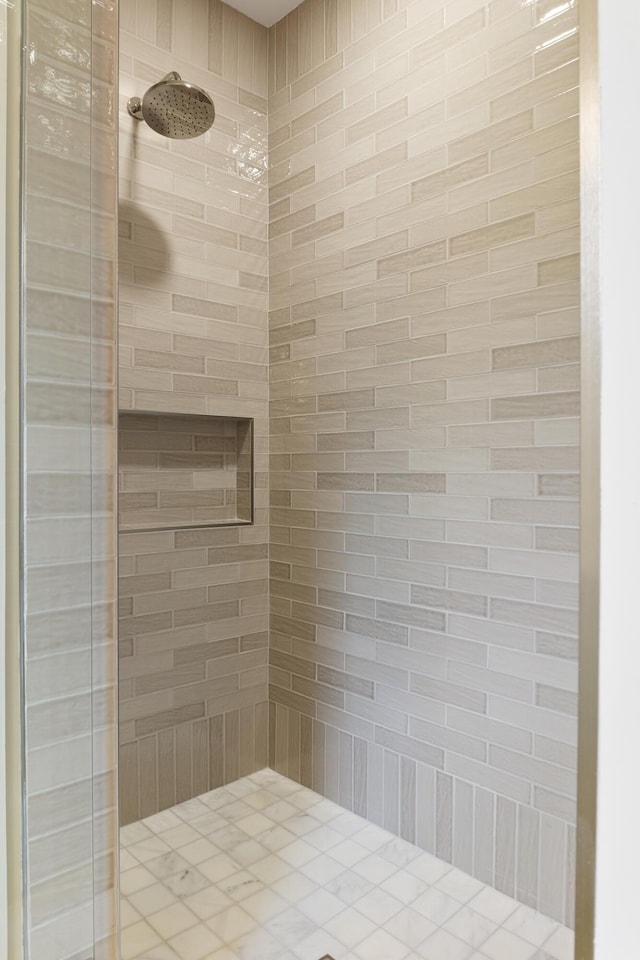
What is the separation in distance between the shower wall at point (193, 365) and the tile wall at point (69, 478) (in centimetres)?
89

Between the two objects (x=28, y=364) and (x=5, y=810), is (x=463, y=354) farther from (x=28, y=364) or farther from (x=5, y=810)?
(x=5, y=810)

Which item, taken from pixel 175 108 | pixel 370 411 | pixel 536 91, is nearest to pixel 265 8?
pixel 175 108

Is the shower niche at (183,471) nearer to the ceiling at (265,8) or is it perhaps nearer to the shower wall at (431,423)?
the shower wall at (431,423)

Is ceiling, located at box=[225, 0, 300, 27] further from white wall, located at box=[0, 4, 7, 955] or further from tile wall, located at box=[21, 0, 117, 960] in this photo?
white wall, located at box=[0, 4, 7, 955]

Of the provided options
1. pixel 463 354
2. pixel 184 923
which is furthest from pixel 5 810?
pixel 463 354

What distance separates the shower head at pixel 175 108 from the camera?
1451 mm

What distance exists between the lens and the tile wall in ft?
2.44

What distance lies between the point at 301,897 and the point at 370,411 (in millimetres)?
1227

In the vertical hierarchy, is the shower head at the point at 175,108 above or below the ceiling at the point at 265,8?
below

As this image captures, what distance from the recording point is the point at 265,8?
6.16 feet

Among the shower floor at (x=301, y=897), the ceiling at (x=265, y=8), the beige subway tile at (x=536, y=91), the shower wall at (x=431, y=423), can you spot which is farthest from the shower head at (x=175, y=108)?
the shower floor at (x=301, y=897)

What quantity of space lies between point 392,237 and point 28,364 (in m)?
1.17

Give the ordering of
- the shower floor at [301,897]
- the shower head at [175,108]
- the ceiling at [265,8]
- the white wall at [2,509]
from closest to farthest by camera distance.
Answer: the white wall at [2,509], the shower floor at [301,897], the shower head at [175,108], the ceiling at [265,8]

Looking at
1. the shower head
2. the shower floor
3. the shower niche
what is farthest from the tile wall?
the shower niche
